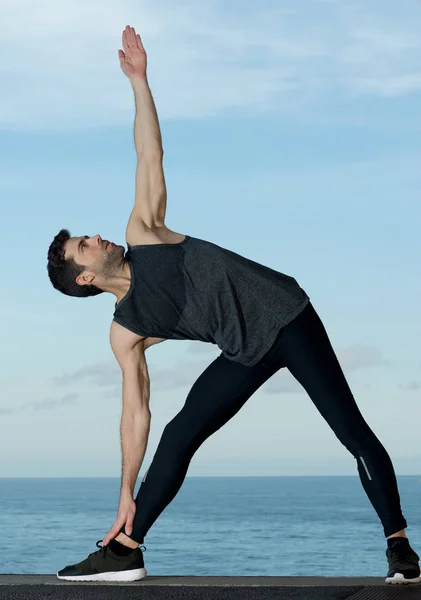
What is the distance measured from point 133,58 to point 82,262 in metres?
0.75

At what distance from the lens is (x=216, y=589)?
3.04m

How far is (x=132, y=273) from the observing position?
320 centimetres

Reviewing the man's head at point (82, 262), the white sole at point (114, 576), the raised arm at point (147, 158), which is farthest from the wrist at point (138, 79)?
the white sole at point (114, 576)

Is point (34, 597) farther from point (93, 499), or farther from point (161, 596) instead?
point (93, 499)

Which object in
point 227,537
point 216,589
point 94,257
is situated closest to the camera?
point 216,589

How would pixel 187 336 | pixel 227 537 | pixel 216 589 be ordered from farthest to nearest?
pixel 227 537 < pixel 187 336 < pixel 216 589

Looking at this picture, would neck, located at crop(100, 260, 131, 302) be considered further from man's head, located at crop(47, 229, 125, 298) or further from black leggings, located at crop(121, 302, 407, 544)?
black leggings, located at crop(121, 302, 407, 544)

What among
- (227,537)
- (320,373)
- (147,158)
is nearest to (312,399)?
(320,373)

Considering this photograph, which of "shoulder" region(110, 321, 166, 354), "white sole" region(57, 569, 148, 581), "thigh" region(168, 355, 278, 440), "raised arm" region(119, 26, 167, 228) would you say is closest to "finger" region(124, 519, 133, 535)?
"white sole" region(57, 569, 148, 581)

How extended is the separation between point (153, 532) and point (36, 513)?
11.0 meters

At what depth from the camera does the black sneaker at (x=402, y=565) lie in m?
3.06

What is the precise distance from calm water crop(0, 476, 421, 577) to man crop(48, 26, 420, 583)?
17565 mm

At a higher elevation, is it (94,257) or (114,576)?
(94,257)

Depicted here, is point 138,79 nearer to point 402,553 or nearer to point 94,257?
point 94,257
